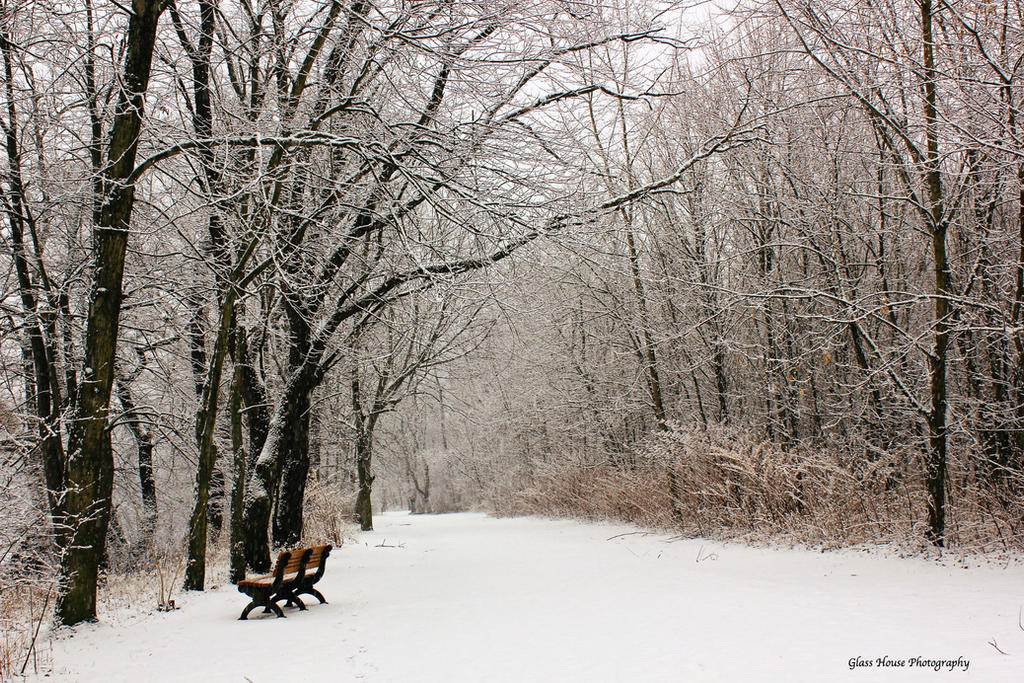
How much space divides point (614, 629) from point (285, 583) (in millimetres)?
3789

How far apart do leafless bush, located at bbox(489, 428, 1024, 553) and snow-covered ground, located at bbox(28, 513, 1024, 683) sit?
2.65 ft

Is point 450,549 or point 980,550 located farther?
point 450,549

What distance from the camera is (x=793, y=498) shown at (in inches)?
429

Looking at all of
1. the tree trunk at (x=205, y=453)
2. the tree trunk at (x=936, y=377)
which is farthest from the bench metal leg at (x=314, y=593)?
the tree trunk at (x=936, y=377)

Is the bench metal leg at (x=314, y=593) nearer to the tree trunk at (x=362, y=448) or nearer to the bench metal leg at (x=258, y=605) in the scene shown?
the bench metal leg at (x=258, y=605)

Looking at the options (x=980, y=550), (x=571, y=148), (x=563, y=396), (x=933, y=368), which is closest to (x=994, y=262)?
(x=933, y=368)

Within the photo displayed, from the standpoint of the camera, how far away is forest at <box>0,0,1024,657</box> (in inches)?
279

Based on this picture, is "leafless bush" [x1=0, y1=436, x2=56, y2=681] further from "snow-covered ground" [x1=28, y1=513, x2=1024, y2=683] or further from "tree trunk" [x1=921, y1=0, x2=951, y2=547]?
"tree trunk" [x1=921, y1=0, x2=951, y2=547]

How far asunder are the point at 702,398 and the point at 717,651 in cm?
1257

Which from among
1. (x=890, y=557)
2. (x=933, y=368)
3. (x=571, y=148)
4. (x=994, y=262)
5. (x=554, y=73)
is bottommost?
(x=890, y=557)

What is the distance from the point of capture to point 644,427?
793 inches

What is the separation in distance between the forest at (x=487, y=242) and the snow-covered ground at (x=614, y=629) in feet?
3.54

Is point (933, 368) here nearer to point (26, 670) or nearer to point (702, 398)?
point (702, 398)

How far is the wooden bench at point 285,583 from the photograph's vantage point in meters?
7.41
